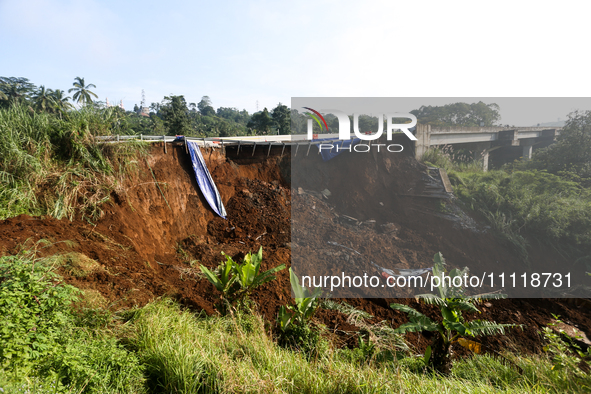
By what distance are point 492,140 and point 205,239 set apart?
66.8 ft

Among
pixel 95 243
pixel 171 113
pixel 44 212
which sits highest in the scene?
pixel 171 113

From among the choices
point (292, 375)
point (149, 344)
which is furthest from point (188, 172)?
point (292, 375)

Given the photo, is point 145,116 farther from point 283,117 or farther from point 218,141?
point 218,141

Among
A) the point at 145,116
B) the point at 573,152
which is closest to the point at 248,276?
the point at 573,152

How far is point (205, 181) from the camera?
754cm

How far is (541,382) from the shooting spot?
2693mm

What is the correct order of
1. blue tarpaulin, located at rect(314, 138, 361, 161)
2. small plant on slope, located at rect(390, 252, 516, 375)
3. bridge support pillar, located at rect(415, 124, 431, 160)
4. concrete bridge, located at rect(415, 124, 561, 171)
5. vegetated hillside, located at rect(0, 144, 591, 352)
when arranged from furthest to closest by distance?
concrete bridge, located at rect(415, 124, 561, 171) → bridge support pillar, located at rect(415, 124, 431, 160) → blue tarpaulin, located at rect(314, 138, 361, 161) → vegetated hillside, located at rect(0, 144, 591, 352) → small plant on slope, located at rect(390, 252, 516, 375)

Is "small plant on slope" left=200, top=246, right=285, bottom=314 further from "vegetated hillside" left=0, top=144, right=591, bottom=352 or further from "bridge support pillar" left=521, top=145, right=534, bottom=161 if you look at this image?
"bridge support pillar" left=521, top=145, right=534, bottom=161

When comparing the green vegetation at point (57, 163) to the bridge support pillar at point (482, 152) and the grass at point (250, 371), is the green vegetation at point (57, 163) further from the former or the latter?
the bridge support pillar at point (482, 152)

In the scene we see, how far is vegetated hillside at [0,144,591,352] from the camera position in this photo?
3701 millimetres

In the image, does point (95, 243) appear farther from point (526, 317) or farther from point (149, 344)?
point (526, 317)

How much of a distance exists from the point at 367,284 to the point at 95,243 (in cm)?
537

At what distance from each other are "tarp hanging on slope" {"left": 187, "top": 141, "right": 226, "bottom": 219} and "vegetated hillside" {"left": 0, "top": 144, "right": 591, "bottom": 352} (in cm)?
18

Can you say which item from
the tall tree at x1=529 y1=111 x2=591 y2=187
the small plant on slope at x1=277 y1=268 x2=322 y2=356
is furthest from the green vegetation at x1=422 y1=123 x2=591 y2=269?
the small plant on slope at x1=277 y1=268 x2=322 y2=356
